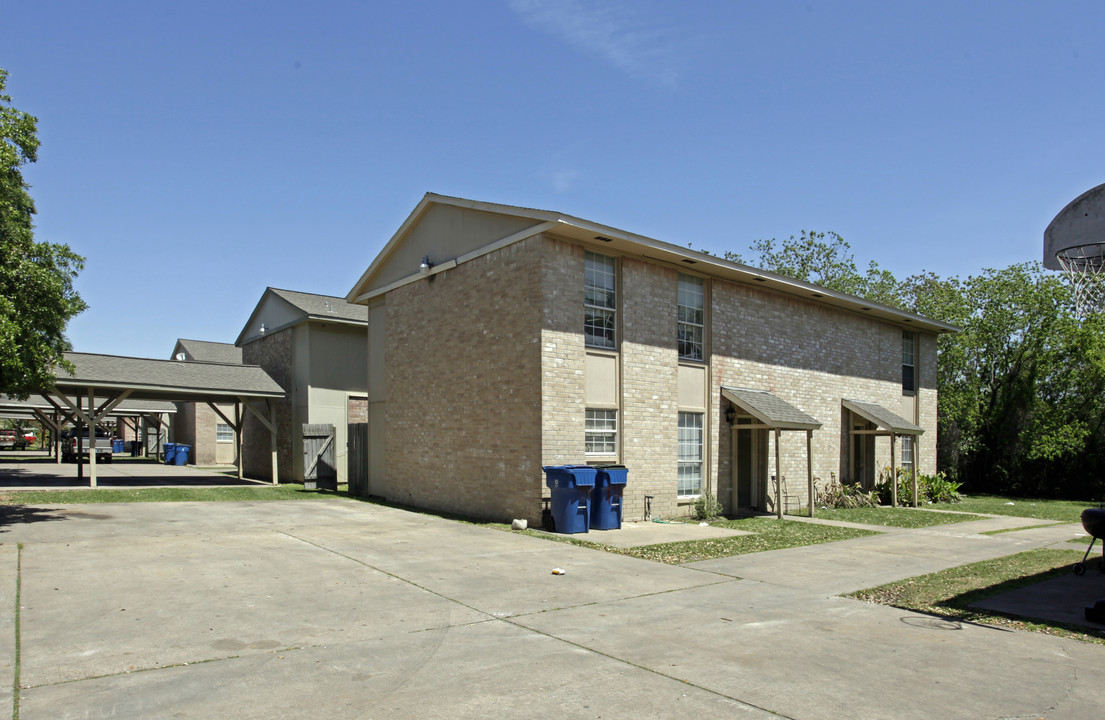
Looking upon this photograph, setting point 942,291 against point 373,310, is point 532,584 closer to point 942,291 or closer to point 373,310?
point 373,310

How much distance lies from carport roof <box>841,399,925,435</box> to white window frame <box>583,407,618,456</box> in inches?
336

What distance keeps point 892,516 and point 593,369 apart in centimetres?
872

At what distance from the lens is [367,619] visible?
278 inches

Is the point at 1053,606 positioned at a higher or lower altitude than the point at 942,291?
lower

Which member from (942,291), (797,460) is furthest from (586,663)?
(942,291)

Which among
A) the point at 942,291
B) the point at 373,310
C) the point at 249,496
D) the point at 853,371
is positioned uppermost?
the point at 942,291

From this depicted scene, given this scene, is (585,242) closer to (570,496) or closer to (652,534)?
(570,496)

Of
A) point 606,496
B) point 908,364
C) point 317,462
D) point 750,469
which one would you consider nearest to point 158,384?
point 317,462

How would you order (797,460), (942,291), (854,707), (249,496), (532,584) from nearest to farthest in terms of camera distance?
(854,707) < (532,584) < (797,460) < (249,496) < (942,291)

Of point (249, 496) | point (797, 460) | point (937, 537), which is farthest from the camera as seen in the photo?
point (249, 496)

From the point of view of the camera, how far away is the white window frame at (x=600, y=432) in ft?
47.0

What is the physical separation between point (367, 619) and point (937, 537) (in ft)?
37.4

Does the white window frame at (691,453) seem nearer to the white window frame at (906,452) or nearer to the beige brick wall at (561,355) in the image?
the beige brick wall at (561,355)

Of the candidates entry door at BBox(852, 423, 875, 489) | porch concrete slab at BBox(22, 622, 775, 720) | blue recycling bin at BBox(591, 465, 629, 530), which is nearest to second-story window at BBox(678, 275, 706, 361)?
blue recycling bin at BBox(591, 465, 629, 530)
